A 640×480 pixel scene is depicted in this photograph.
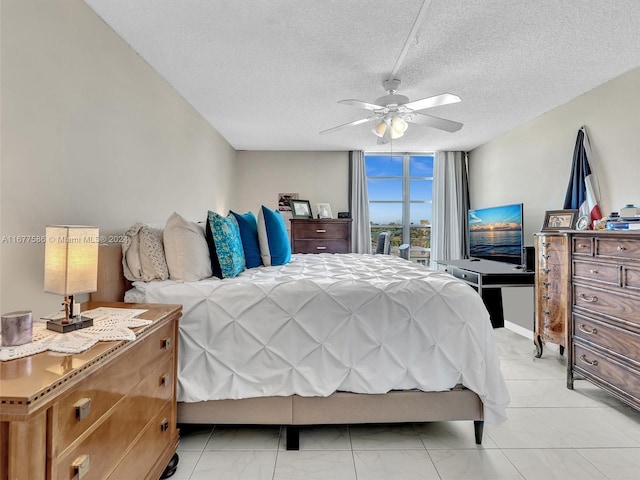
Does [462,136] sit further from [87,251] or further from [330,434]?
[87,251]

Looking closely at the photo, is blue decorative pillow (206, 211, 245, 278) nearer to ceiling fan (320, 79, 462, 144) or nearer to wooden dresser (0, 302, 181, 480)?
wooden dresser (0, 302, 181, 480)

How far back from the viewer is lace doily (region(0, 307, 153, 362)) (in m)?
1.03

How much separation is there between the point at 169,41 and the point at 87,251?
1.65m

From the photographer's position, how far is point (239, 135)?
179 inches

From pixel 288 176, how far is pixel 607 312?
4.34 metres

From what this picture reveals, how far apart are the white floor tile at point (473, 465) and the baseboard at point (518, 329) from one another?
231cm

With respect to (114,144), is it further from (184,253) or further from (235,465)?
(235,465)

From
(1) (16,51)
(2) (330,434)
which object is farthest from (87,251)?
(2) (330,434)

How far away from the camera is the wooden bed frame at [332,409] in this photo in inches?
69.1

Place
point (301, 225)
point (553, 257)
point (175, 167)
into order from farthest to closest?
point (301, 225)
point (175, 167)
point (553, 257)

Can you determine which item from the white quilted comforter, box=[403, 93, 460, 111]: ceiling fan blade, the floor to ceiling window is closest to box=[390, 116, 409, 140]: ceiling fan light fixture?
box=[403, 93, 460, 111]: ceiling fan blade

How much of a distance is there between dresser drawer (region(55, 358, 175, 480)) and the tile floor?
0.48 metres

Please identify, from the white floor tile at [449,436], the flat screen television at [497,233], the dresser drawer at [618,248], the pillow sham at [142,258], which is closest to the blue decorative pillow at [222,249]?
the pillow sham at [142,258]

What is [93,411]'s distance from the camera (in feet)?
3.31
